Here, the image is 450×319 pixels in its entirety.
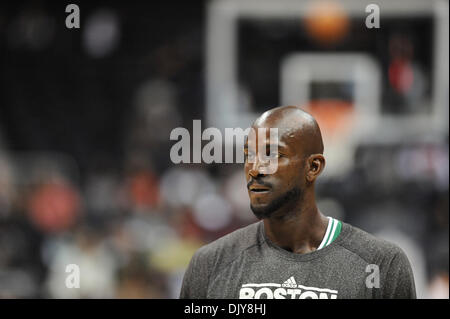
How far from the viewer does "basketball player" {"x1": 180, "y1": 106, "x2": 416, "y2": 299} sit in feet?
7.57

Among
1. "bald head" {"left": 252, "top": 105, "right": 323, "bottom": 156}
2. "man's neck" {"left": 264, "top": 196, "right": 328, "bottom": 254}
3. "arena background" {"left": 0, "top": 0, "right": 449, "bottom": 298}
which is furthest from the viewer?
"arena background" {"left": 0, "top": 0, "right": 449, "bottom": 298}

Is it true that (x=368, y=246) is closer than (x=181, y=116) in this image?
Yes

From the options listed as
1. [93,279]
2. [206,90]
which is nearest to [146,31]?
[206,90]

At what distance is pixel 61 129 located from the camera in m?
8.82

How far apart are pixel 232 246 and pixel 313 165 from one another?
0.42 meters

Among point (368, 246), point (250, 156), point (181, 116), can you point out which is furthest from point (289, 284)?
point (181, 116)

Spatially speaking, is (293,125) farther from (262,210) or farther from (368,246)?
(368,246)

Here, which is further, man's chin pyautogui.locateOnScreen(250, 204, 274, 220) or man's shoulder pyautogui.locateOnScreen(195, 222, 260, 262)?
man's shoulder pyautogui.locateOnScreen(195, 222, 260, 262)

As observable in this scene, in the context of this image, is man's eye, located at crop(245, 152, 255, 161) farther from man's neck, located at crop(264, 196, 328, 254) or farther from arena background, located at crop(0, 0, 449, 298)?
arena background, located at crop(0, 0, 449, 298)

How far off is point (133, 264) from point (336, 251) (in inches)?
177

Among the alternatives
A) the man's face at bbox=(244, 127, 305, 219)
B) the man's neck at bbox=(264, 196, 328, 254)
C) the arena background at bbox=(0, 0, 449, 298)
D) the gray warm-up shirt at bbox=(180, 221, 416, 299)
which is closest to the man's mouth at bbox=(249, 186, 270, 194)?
the man's face at bbox=(244, 127, 305, 219)

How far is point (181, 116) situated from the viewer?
8742 millimetres
